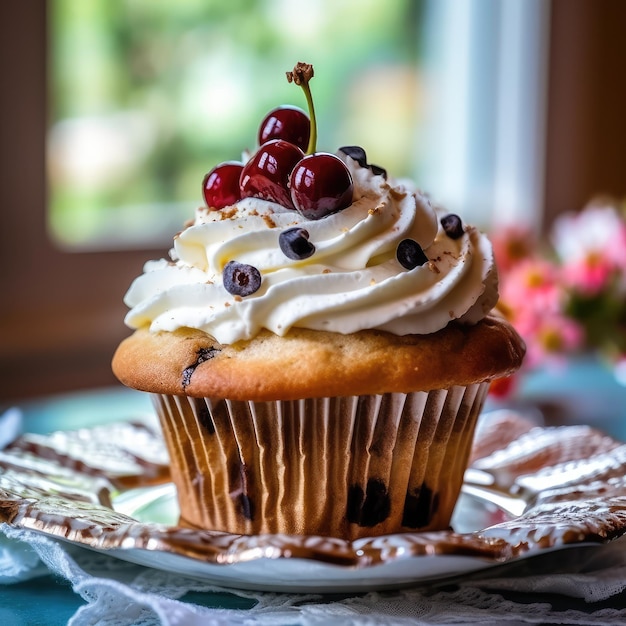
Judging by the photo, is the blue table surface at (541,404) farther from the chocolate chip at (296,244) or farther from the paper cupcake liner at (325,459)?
the chocolate chip at (296,244)

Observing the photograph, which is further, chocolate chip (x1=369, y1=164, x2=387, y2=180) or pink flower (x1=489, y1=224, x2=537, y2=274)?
pink flower (x1=489, y1=224, x2=537, y2=274)

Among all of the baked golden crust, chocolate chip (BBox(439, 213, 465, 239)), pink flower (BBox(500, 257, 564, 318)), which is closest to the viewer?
the baked golden crust

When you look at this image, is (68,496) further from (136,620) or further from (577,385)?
(577,385)

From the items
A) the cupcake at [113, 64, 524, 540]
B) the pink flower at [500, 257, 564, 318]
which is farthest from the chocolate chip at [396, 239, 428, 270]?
the pink flower at [500, 257, 564, 318]

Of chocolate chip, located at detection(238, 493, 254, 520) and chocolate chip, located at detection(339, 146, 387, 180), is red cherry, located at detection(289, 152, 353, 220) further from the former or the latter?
chocolate chip, located at detection(238, 493, 254, 520)

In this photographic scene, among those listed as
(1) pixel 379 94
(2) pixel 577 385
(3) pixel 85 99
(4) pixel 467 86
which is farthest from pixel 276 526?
(4) pixel 467 86

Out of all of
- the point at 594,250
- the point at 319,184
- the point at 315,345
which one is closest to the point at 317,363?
the point at 315,345

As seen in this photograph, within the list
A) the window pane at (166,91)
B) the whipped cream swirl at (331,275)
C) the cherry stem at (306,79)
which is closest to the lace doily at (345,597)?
the whipped cream swirl at (331,275)
